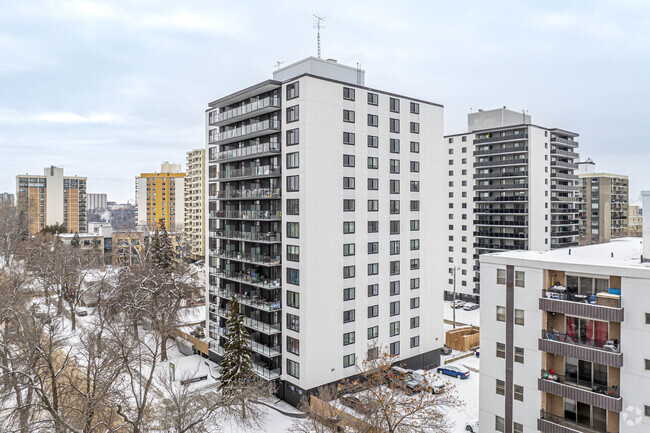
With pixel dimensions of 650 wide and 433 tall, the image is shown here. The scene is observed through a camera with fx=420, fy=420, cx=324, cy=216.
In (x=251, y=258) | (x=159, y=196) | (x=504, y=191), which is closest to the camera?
(x=251, y=258)

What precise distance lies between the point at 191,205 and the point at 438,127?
89.6 metres

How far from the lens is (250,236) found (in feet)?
119

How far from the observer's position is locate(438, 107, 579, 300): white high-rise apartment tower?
6056cm

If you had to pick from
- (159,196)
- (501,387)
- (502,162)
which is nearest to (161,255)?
(501,387)

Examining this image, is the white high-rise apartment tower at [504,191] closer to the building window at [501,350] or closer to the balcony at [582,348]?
the building window at [501,350]

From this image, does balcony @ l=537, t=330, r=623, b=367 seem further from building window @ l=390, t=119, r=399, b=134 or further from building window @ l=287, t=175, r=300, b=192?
building window @ l=390, t=119, r=399, b=134

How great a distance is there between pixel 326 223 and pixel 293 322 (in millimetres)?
8000

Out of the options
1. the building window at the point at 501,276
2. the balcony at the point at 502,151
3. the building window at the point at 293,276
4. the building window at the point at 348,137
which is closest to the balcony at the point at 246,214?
the building window at the point at 293,276

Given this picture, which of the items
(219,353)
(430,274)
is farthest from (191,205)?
(430,274)

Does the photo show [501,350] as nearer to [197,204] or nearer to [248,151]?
[248,151]

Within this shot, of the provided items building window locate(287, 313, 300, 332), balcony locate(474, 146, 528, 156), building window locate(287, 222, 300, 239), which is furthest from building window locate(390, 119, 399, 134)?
balcony locate(474, 146, 528, 156)

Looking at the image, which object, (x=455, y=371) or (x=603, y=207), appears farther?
(x=603, y=207)

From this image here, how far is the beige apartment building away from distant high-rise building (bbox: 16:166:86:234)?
15321 cm

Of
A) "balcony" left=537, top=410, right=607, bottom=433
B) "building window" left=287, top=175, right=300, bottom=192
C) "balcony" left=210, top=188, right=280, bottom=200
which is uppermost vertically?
"building window" left=287, top=175, right=300, bottom=192
